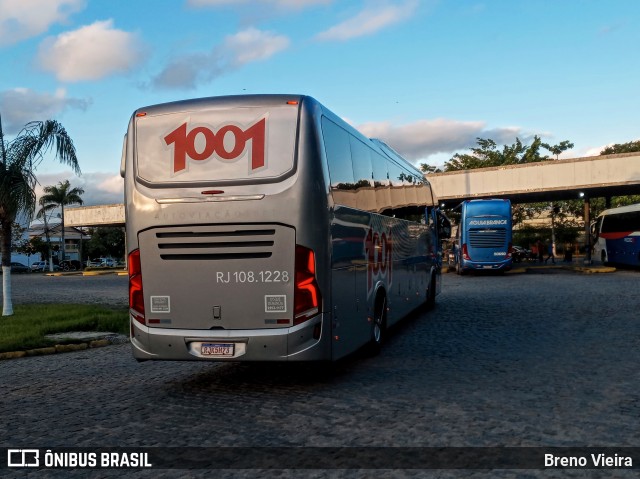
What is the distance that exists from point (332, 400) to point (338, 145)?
3212 mm

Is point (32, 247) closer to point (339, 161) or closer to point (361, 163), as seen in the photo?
point (361, 163)

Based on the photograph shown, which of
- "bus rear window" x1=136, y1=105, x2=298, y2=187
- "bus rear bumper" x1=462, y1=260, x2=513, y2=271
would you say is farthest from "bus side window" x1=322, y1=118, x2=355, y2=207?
"bus rear bumper" x1=462, y1=260, x2=513, y2=271

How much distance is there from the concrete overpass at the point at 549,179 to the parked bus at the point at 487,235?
5.28m

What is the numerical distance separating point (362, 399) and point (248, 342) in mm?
1373

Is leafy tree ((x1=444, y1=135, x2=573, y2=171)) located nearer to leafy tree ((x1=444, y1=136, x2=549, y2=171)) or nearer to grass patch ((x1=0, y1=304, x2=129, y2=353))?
leafy tree ((x1=444, y1=136, x2=549, y2=171))

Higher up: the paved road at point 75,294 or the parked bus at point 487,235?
the parked bus at point 487,235

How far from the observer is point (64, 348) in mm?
11562

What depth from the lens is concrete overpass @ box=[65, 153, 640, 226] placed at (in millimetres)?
33094

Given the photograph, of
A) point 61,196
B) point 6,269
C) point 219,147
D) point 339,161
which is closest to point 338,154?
point 339,161

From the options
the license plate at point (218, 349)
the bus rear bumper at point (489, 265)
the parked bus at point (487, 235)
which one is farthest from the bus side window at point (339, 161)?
the bus rear bumper at point (489, 265)

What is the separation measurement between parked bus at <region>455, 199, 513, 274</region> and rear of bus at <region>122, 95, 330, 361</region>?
24124 millimetres

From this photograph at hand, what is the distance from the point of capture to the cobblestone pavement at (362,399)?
5641 mm

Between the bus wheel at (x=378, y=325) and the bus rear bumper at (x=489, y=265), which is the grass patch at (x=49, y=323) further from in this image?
the bus rear bumper at (x=489, y=265)

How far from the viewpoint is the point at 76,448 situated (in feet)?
18.2
